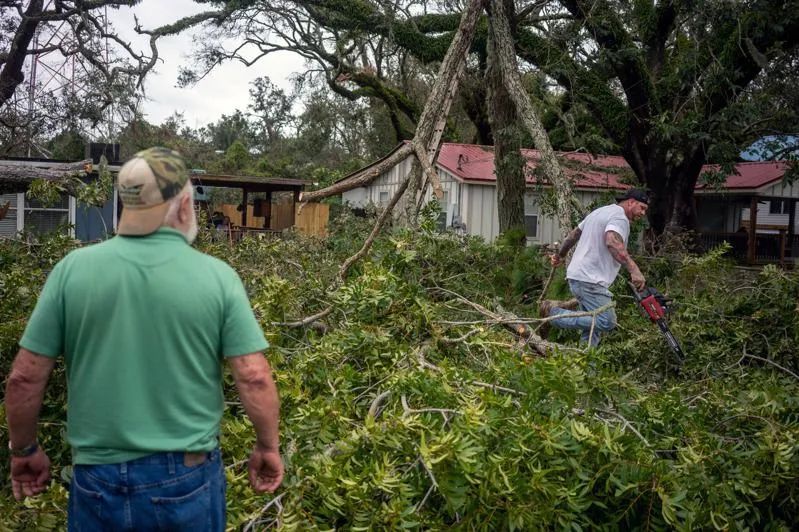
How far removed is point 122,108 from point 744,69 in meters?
12.6

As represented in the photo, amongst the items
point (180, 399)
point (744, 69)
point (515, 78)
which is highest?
point (744, 69)

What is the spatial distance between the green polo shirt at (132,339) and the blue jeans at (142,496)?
1.8 inches

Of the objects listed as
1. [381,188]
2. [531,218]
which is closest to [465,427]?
[531,218]

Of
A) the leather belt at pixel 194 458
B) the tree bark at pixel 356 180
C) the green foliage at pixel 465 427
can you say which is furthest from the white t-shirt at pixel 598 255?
the leather belt at pixel 194 458

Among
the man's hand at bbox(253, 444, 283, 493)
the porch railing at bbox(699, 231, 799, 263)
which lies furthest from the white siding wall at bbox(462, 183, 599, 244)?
the man's hand at bbox(253, 444, 283, 493)

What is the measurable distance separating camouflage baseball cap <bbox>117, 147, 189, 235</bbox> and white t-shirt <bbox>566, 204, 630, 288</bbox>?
5067 millimetres

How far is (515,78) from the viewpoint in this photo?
359 inches

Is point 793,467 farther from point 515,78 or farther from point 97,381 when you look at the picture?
point 515,78

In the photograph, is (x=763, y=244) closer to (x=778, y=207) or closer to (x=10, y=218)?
(x=778, y=207)

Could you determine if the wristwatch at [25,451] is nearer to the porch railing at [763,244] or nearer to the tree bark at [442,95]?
the tree bark at [442,95]

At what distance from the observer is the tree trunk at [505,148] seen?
12.5m

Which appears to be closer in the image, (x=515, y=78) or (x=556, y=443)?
(x=556, y=443)

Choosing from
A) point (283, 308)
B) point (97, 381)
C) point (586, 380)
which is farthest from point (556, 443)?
point (283, 308)

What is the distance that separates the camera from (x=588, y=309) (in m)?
7.21
